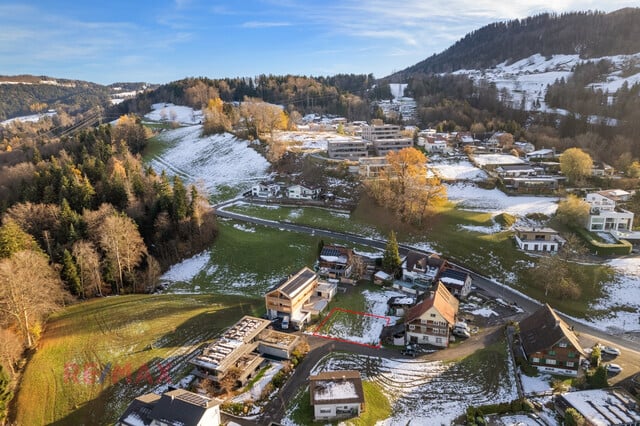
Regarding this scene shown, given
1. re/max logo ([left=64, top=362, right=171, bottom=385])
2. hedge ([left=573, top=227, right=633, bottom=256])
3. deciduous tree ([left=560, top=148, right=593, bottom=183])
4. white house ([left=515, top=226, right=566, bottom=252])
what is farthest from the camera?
deciduous tree ([left=560, top=148, right=593, bottom=183])

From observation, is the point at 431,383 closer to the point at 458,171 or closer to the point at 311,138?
the point at 458,171

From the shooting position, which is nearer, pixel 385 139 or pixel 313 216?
pixel 313 216

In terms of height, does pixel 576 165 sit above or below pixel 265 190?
above

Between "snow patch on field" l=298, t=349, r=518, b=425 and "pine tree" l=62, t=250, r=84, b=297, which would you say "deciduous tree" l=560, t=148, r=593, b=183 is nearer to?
"snow patch on field" l=298, t=349, r=518, b=425

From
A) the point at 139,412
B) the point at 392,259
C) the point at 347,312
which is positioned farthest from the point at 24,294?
the point at 392,259

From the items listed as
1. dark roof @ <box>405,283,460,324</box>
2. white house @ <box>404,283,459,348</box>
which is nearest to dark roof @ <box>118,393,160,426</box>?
white house @ <box>404,283,459,348</box>

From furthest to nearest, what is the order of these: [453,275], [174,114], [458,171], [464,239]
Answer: [174,114]
[458,171]
[464,239]
[453,275]

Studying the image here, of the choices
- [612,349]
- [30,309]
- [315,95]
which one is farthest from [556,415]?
[315,95]
